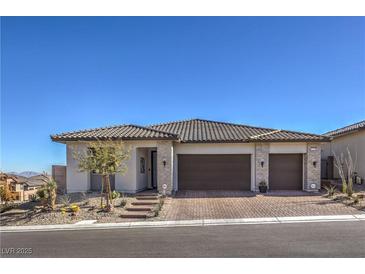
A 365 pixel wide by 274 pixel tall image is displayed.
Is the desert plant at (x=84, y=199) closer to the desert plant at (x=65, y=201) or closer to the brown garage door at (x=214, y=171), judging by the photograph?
the desert plant at (x=65, y=201)

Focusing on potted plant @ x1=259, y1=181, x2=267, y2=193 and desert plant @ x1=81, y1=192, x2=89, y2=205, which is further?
potted plant @ x1=259, y1=181, x2=267, y2=193

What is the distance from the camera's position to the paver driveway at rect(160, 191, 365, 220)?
12.6m

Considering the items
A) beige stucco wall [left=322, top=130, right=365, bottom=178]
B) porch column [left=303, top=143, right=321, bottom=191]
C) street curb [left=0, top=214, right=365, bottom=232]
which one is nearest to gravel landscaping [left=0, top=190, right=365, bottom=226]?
street curb [left=0, top=214, right=365, bottom=232]

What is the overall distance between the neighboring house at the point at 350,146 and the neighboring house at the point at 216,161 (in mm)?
4011

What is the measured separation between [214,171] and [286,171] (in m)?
4.63

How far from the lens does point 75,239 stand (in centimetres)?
938

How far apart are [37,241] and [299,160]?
15516mm

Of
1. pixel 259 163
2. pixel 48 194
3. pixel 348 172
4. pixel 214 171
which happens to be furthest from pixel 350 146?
pixel 48 194

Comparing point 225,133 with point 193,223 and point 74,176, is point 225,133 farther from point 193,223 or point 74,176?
point 74,176

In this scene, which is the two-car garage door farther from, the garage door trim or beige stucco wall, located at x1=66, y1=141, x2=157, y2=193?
beige stucco wall, located at x1=66, y1=141, x2=157, y2=193

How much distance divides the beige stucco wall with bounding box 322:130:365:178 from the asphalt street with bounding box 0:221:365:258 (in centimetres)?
1159

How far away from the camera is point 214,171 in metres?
18.8

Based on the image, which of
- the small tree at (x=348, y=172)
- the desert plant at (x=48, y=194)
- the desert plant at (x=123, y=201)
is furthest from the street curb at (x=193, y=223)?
the small tree at (x=348, y=172)

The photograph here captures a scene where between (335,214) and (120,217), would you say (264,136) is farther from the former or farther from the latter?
(120,217)
